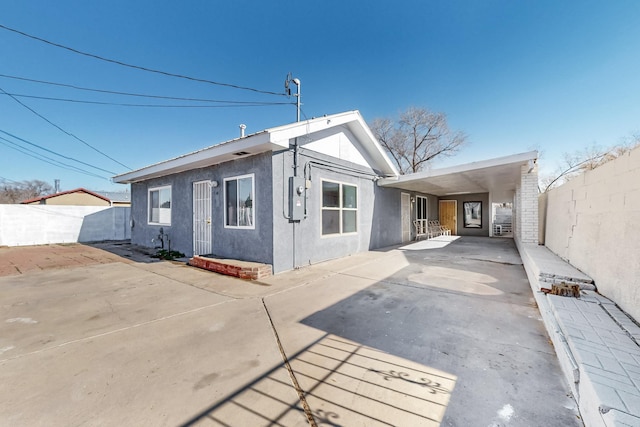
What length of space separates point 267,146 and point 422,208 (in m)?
10.4

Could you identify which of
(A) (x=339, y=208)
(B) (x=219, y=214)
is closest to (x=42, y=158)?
(B) (x=219, y=214)

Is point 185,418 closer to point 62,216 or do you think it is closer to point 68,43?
point 68,43

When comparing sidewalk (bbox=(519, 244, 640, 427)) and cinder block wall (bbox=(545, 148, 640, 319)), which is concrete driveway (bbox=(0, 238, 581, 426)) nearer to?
sidewalk (bbox=(519, 244, 640, 427))

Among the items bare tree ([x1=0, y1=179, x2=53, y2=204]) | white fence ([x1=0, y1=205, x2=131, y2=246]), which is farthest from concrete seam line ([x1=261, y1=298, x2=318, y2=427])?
bare tree ([x1=0, y1=179, x2=53, y2=204])

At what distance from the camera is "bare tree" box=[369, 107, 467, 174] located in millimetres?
21025

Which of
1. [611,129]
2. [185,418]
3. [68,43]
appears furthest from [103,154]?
[611,129]

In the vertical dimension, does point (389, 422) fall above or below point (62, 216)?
below

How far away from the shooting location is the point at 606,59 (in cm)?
784

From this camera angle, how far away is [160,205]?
9.26 meters

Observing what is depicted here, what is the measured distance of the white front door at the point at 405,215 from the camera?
1108cm

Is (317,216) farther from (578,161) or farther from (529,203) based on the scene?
(578,161)

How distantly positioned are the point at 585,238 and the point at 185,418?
5392 millimetres

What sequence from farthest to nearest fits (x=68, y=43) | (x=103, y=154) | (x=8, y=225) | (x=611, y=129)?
(x=103, y=154) < (x=611, y=129) < (x=8, y=225) < (x=68, y=43)

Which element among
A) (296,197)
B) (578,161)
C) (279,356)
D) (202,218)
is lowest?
(279,356)
